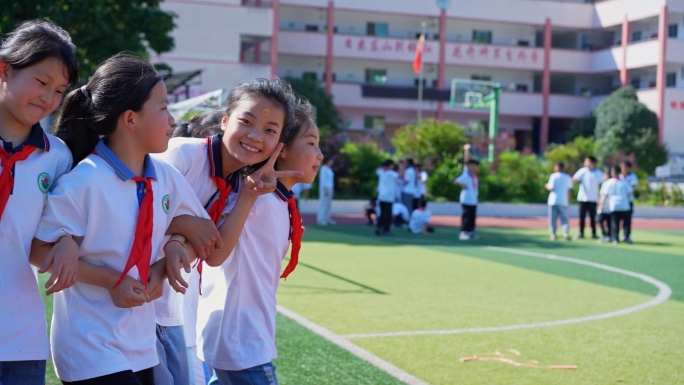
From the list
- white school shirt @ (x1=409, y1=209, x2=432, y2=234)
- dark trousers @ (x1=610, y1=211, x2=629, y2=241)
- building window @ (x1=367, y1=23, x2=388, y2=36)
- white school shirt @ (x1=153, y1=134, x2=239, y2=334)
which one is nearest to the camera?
white school shirt @ (x1=153, y1=134, x2=239, y2=334)

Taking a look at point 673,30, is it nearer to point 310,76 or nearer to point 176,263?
point 310,76

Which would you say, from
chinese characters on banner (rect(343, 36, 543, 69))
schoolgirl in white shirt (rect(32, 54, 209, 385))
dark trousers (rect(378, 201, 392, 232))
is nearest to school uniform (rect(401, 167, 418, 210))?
dark trousers (rect(378, 201, 392, 232))

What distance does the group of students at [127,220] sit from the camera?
2535mm

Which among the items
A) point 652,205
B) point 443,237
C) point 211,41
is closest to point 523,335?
point 443,237

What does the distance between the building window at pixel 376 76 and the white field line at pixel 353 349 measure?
135 feet

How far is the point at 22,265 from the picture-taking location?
2.55 metres

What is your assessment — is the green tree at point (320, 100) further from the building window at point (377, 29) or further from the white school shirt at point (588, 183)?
the white school shirt at point (588, 183)

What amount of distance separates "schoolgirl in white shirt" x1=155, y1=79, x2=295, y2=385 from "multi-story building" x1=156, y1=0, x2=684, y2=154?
40509 mm

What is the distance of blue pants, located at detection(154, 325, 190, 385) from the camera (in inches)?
118

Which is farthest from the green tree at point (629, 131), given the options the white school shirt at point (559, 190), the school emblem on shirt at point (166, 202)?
the school emblem on shirt at point (166, 202)

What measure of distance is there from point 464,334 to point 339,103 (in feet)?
134

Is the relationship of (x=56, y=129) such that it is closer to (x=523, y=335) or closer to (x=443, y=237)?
(x=523, y=335)

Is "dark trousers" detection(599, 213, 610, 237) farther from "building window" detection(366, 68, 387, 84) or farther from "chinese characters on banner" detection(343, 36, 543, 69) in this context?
"building window" detection(366, 68, 387, 84)

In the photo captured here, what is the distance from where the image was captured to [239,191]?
3.14 metres
